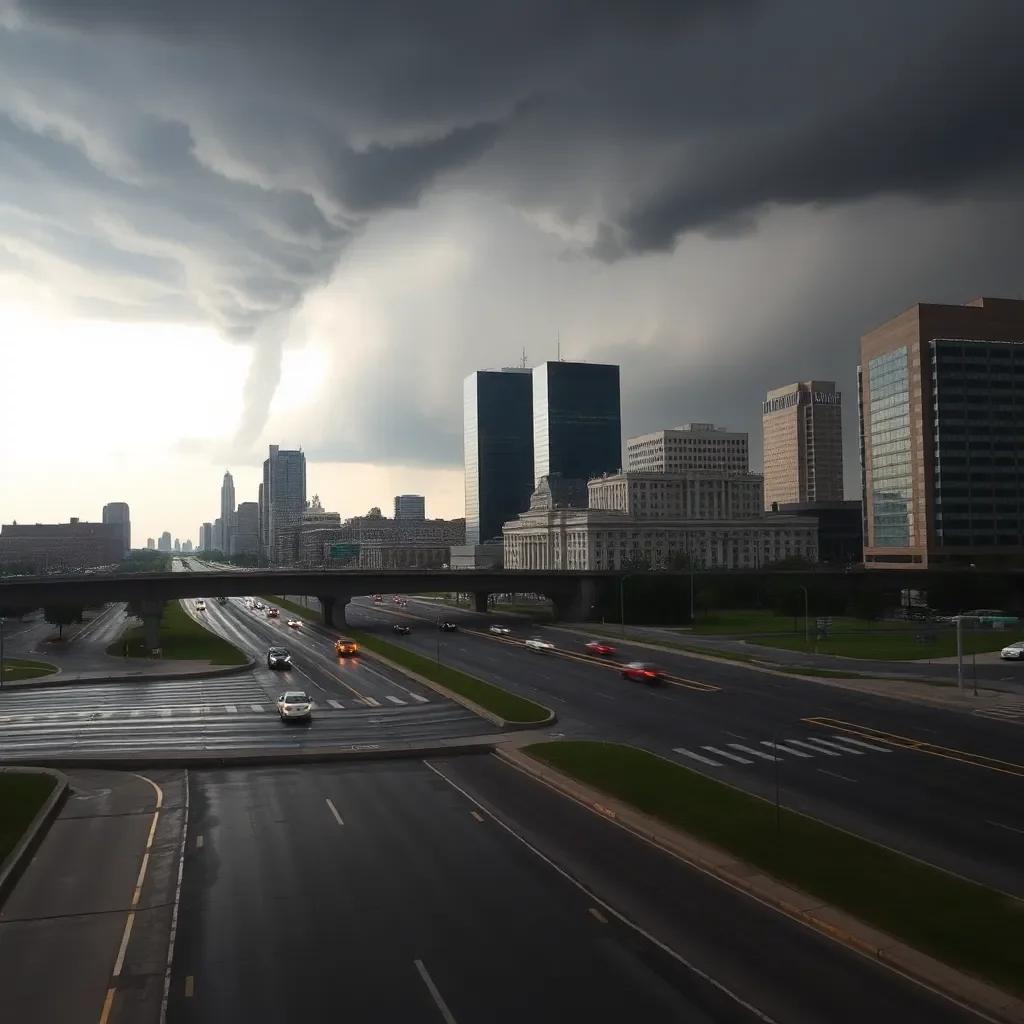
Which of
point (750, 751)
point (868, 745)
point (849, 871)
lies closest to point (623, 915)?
point (849, 871)

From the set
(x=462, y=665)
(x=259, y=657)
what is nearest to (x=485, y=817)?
(x=462, y=665)

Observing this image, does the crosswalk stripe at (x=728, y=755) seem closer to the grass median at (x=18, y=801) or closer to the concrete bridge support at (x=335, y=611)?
the grass median at (x=18, y=801)

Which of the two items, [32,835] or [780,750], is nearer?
[32,835]

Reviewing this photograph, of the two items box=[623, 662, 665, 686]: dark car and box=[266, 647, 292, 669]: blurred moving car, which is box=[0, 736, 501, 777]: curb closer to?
box=[623, 662, 665, 686]: dark car

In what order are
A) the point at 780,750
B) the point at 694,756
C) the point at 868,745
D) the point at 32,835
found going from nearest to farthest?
the point at 32,835
the point at 694,756
the point at 780,750
the point at 868,745

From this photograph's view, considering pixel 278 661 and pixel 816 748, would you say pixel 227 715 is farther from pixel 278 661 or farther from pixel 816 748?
pixel 816 748
